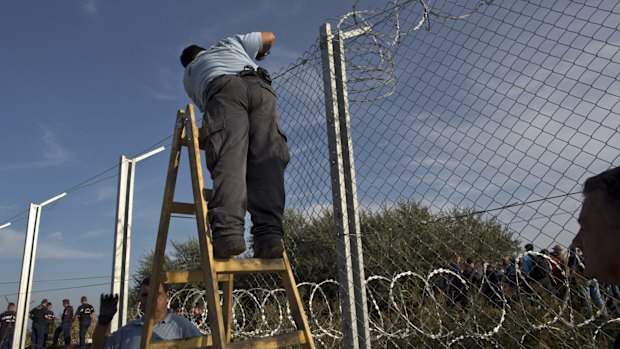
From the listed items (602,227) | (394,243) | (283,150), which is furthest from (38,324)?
(602,227)

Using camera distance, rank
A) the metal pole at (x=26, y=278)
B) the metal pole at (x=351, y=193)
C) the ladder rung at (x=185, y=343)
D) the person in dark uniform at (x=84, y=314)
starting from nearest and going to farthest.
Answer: the ladder rung at (x=185, y=343), the metal pole at (x=351, y=193), the metal pole at (x=26, y=278), the person in dark uniform at (x=84, y=314)

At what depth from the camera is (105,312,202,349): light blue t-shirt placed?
10.2 feet

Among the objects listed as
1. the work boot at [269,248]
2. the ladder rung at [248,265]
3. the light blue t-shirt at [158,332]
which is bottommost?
the light blue t-shirt at [158,332]

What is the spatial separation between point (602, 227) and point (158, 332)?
273 cm

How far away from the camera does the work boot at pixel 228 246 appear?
2129 mm

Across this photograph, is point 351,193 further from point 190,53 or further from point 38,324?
point 38,324

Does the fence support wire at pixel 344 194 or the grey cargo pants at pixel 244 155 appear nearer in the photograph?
the grey cargo pants at pixel 244 155

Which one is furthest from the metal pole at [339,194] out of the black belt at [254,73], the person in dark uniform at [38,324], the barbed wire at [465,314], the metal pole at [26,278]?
the person in dark uniform at [38,324]

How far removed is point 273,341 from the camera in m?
2.19

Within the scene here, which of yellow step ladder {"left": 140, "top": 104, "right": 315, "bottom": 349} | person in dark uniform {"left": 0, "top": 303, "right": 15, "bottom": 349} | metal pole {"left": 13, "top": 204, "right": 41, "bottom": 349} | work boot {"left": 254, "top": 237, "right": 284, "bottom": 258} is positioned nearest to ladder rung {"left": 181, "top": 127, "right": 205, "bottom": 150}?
yellow step ladder {"left": 140, "top": 104, "right": 315, "bottom": 349}

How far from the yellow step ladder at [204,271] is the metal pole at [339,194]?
59 cm

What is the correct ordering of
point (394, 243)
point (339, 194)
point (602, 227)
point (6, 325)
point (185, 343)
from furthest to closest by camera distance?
point (6, 325), point (394, 243), point (339, 194), point (185, 343), point (602, 227)

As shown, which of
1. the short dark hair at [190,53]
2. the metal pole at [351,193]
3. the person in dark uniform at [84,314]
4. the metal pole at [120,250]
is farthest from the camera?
the person in dark uniform at [84,314]

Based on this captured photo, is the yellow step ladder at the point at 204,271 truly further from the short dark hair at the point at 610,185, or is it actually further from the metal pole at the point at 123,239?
the metal pole at the point at 123,239
